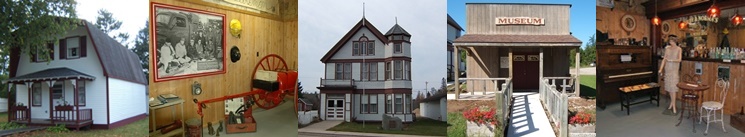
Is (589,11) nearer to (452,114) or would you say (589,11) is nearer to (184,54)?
(452,114)

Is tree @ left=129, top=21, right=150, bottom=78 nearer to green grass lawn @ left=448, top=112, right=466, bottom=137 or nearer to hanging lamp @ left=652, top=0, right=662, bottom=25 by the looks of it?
green grass lawn @ left=448, top=112, right=466, bottom=137

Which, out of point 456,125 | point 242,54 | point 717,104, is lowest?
point 456,125

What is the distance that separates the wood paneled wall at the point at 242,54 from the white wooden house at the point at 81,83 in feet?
0.49

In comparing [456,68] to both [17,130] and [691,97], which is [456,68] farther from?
[17,130]

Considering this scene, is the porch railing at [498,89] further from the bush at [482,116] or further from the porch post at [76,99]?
the porch post at [76,99]

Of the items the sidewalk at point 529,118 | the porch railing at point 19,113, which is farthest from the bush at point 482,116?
the porch railing at point 19,113

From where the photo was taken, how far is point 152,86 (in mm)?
3143

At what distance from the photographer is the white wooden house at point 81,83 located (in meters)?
2.73

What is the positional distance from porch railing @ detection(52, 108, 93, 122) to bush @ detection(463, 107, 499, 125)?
2.20 m

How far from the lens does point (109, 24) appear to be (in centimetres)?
295

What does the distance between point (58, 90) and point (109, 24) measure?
17.8 inches

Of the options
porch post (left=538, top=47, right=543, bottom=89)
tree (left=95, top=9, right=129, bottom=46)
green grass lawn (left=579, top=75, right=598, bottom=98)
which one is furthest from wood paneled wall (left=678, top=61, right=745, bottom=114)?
tree (left=95, top=9, right=129, bottom=46)

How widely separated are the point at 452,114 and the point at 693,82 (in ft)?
5.60

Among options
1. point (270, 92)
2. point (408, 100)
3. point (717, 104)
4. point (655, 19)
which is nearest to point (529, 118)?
point (408, 100)
